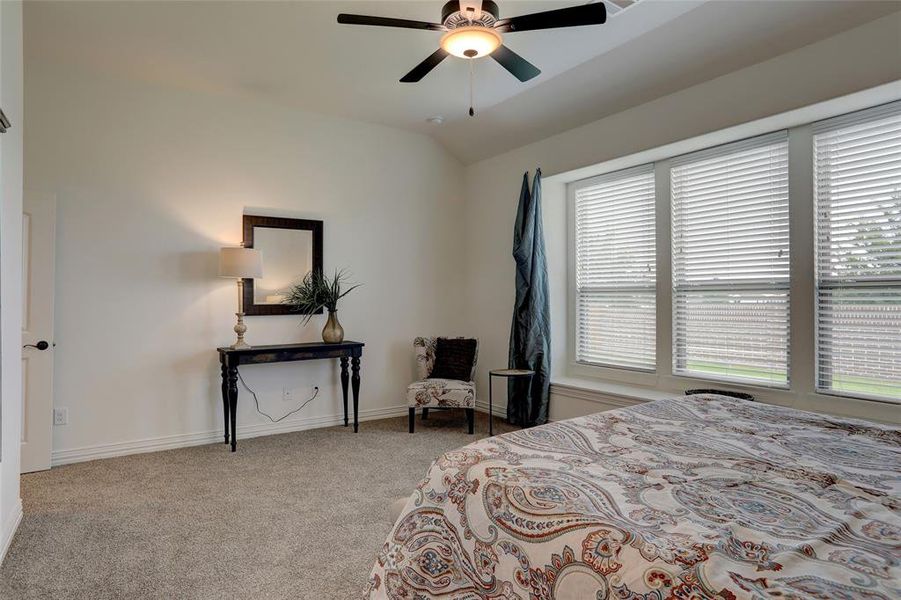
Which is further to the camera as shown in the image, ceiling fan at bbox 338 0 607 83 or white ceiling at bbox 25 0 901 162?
white ceiling at bbox 25 0 901 162

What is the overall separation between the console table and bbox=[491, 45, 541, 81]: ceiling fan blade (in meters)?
2.71

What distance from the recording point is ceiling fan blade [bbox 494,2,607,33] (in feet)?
7.45

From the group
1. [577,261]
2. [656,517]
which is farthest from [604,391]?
[656,517]

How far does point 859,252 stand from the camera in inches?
119

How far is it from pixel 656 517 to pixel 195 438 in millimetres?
4090

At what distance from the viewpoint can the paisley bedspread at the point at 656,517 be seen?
879 mm

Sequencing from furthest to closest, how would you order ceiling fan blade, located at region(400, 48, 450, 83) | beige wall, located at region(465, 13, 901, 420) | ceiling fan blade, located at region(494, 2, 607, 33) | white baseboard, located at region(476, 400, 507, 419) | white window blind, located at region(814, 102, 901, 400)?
white baseboard, located at region(476, 400, 507, 419), white window blind, located at region(814, 102, 901, 400), beige wall, located at region(465, 13, 901, 420), ceiling fan blade, located at region(400, 48, 450, 83), ceiling fan blade, located at region(494, 2, 607, 33)

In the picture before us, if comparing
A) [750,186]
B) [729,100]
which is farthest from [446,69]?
[750,186]

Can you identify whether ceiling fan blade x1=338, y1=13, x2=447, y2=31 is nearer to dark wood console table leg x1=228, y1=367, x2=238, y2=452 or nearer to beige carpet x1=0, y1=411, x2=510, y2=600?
beige carpet x1=0, y1=411, x2=510, y2=600

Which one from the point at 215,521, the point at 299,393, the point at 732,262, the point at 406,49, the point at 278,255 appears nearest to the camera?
the point at 215,521

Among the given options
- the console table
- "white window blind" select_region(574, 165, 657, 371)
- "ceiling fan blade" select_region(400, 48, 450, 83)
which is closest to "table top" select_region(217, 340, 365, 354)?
the console table

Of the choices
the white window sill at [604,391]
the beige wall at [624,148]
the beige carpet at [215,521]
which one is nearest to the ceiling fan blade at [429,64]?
the beige wall at [624,148]

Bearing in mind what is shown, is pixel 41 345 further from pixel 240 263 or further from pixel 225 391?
pixel 240 263

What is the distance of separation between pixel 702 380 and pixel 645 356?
535mm
